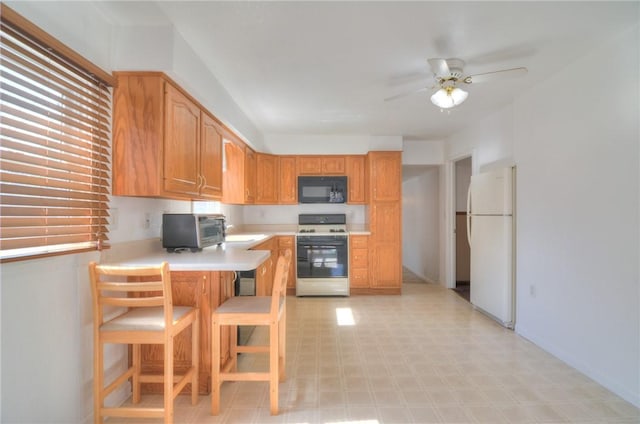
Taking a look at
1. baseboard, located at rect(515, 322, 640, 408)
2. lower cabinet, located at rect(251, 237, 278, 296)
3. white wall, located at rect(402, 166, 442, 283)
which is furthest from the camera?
white wall, located at rect(402, 166, 442, 283)

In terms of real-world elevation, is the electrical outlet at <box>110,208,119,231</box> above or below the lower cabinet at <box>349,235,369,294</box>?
above

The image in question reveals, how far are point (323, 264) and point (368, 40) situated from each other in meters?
2.99

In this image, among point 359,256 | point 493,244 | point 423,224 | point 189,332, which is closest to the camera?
point 189,332

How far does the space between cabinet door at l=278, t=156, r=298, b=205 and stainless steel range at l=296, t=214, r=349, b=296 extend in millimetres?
677

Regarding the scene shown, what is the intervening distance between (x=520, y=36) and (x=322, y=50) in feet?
4.31

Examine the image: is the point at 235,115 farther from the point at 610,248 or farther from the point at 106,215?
the point at 610,248

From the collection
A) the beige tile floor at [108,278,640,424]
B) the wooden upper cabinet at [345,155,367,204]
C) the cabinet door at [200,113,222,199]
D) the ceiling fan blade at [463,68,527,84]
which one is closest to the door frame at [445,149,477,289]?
the wooden upper cabinet at [345,155,367,204]

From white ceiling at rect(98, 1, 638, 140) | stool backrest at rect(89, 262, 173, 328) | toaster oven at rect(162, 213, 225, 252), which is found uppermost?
white ceiling at rect(98, 1, 638, 140)

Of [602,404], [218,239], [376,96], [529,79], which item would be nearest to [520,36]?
[529,79]

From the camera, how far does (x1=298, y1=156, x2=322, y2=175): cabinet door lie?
4734 mm

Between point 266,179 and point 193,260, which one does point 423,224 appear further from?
point 193,260

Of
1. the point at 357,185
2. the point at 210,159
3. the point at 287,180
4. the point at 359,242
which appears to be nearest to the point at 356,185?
the point at 357,185

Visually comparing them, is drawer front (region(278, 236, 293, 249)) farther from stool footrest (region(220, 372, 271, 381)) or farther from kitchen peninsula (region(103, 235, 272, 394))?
stool footrest (region(220, 372, 271, 381))

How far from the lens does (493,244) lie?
335 centimetres
